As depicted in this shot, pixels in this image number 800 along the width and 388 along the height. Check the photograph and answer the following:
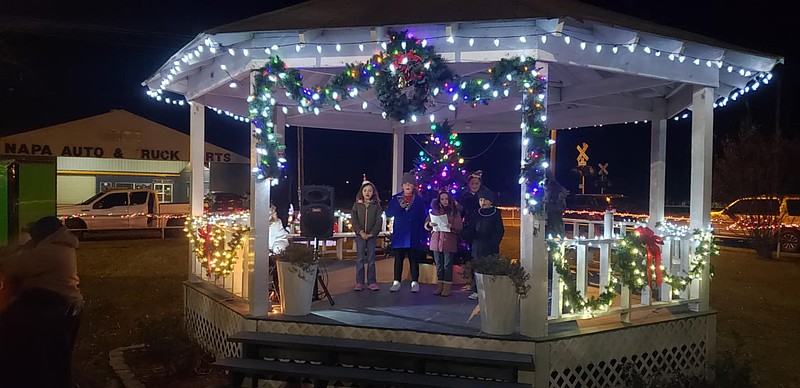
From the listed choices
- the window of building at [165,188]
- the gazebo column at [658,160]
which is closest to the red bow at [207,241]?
the gazebo column at [658,160]

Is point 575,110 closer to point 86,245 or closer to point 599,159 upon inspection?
point 86,245

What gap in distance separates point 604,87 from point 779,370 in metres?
3.91

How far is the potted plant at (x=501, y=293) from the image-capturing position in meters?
5.46

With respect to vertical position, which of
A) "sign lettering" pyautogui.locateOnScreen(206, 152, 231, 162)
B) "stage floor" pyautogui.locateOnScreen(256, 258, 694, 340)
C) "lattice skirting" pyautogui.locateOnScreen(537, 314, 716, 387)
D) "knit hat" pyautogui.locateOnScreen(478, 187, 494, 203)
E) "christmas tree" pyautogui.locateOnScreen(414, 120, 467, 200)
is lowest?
"lattice skirting" pyautogui.locateOnScreen(537, 314, 716, 387)

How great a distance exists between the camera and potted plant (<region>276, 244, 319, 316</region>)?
625cm

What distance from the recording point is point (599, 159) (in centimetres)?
4388

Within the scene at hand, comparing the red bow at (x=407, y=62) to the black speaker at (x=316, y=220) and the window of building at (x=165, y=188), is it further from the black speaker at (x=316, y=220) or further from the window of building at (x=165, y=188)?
the window of building at (x=165, y=188)

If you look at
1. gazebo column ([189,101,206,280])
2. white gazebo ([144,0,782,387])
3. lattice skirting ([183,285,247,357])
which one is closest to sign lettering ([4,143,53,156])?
gazebo column ([189,101,206,280])

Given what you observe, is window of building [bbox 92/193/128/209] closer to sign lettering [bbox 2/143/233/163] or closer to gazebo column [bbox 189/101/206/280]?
sign lettering [bbox 2/143/233/163]

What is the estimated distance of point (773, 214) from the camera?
721 inches

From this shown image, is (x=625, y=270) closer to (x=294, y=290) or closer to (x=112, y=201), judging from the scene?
(x=294, y=290)

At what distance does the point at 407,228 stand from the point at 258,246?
221 cm

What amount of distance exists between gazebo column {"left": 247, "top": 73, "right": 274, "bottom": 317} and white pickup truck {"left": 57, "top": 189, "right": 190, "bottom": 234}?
53.2 ft

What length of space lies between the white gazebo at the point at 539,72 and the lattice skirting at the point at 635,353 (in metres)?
0.01
